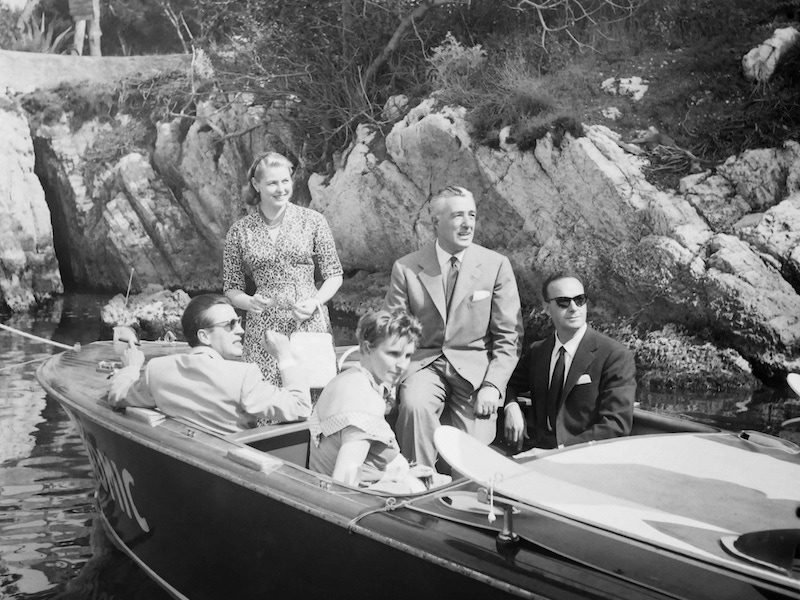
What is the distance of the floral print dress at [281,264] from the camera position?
371 centimetres

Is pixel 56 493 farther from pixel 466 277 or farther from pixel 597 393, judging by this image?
Result: pixel 597 393

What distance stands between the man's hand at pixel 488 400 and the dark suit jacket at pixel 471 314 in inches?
4.4

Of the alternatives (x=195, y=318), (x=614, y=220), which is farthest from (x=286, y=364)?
(x=614, y=220)

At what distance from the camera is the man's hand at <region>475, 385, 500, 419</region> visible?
10.6 ft

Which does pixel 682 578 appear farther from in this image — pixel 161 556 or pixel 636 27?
pixel 636 27

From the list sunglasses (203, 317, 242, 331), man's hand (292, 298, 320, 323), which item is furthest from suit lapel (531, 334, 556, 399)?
sunglasses (203, 317, 242, 331)

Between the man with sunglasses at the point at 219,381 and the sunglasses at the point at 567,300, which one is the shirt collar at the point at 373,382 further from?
the sunglasses at the point at 567,300

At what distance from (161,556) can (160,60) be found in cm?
1422

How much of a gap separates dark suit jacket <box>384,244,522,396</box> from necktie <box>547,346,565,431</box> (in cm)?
24

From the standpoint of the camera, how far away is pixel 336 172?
1102 cm

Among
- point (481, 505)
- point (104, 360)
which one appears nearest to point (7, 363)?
point (104, 360)

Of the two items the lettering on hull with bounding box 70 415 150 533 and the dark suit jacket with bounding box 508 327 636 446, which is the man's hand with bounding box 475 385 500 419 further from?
the lettering on hull with bounding box 70 415 150 533

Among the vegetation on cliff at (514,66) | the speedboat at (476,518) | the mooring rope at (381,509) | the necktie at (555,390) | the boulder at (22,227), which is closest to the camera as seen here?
the speedboat at (476,518)

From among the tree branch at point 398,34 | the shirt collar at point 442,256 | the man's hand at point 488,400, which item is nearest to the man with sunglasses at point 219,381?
the man's hand at point 488,400
